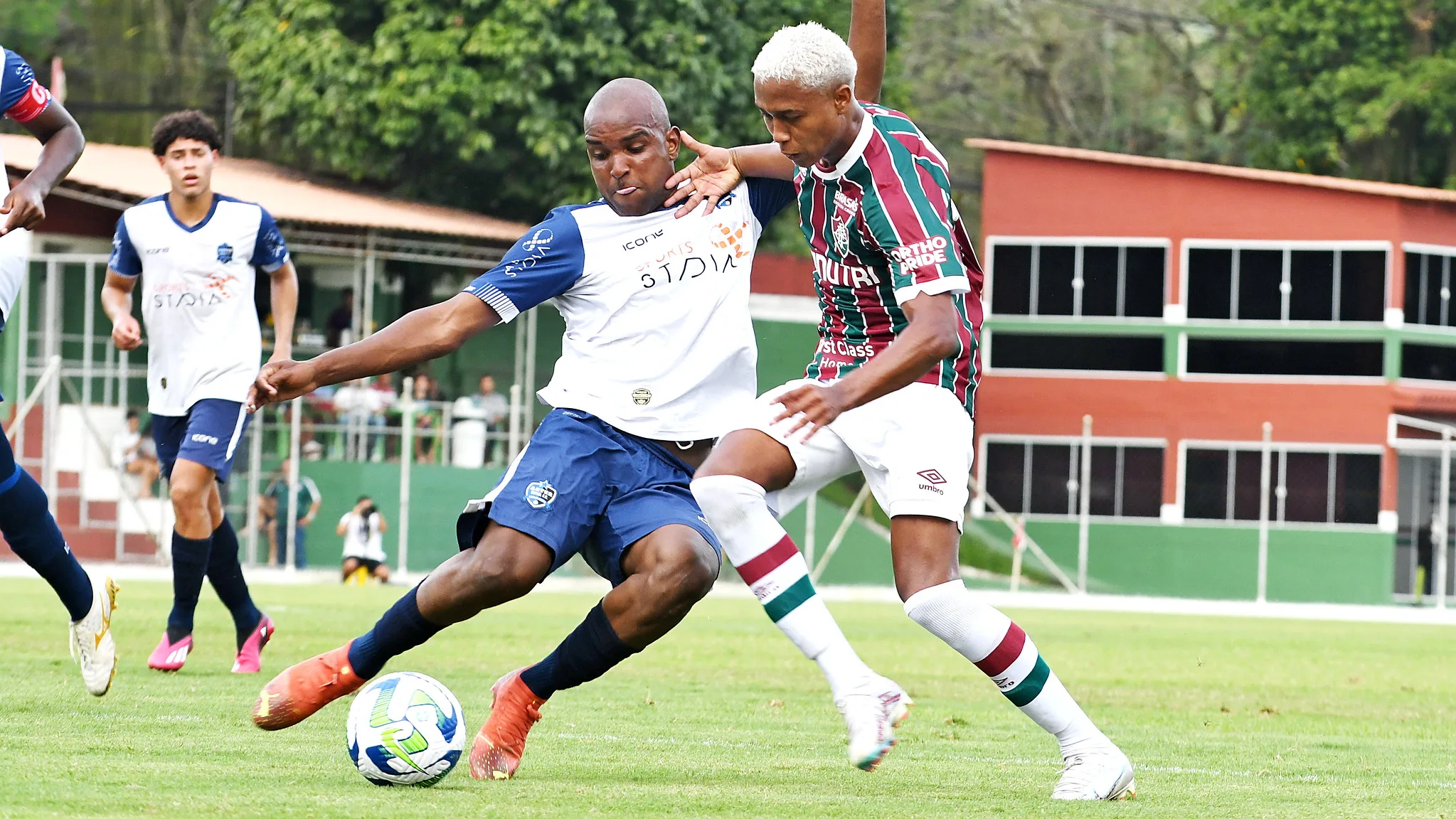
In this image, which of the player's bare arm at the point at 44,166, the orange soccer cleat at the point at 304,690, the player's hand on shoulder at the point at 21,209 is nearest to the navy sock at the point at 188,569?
the player's bare arm at the point at 44,166

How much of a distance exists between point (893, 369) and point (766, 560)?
715 mm

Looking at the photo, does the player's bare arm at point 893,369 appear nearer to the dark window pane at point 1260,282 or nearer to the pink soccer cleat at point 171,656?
the pink soccer cleat at point 171,656

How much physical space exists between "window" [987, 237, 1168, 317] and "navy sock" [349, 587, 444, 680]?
100 feet

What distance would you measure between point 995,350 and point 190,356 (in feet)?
91.8

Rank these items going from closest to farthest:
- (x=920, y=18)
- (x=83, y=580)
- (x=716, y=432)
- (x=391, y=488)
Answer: (x=716, y=432) < (x=83, y=580) < (x=391, y=488) < (x=920, y=18)

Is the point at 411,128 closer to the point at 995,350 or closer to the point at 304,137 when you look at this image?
the point at 304,137

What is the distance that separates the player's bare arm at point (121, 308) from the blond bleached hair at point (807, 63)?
4519 millimetres

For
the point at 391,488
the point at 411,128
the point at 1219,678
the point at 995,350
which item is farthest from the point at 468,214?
the point at 1219,678

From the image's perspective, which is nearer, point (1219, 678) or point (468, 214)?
point (1219, 678)

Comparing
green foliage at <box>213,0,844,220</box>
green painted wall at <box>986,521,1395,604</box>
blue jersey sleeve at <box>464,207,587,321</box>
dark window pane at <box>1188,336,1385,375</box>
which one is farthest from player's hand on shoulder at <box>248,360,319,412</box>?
dark window pane at <box>1188,336,1385,375</box>

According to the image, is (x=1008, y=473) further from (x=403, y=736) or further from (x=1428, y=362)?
(x=403, y=736)

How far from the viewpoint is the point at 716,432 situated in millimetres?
6332

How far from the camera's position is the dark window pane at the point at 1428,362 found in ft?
113

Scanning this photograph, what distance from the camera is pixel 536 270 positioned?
19.7ft
